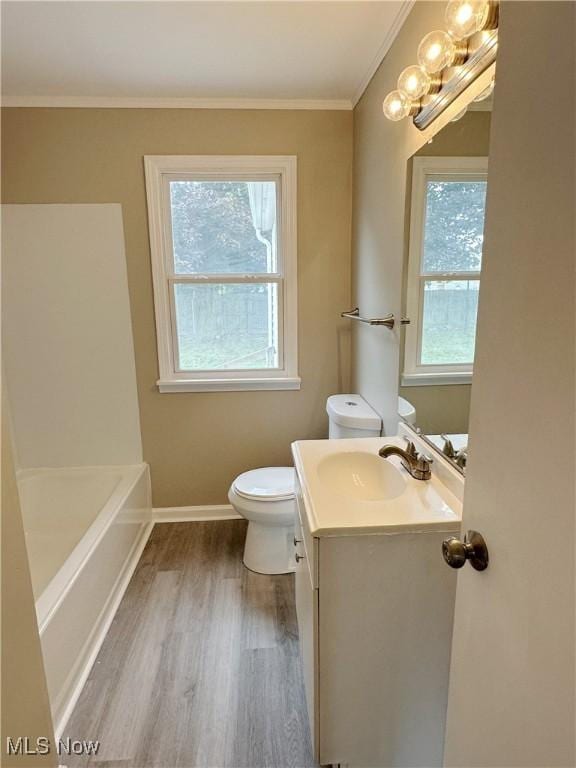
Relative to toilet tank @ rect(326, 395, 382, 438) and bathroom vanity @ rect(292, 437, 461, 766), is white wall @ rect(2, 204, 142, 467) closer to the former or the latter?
toilet tank @ rect(326, 395, 382, 438)

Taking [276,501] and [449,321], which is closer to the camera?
[449,321]

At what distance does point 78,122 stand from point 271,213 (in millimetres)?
1106

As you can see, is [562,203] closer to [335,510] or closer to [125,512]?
[335,510]

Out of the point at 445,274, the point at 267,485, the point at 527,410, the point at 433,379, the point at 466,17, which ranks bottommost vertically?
the point at 267,485

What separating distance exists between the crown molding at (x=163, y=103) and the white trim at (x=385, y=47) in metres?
0.18

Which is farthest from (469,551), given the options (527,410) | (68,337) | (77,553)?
(68,337)

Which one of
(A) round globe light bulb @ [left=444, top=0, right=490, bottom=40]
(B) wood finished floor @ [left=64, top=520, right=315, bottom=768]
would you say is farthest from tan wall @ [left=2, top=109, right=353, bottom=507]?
(A) round globe light bulb @ [left=444, top=0, right=490, bottom=40]

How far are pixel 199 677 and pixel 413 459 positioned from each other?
1.16 metres

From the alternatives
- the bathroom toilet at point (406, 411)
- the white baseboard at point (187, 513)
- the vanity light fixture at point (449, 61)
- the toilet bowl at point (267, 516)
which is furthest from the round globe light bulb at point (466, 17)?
the white baseboard at point (187, 513)

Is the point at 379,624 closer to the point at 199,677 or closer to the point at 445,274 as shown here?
the point at 199,677

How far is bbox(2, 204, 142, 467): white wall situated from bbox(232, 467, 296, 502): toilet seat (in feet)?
2.79

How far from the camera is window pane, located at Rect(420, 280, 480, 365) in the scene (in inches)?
45.1

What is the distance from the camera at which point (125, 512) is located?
2.18 meters

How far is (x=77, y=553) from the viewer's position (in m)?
1.72
